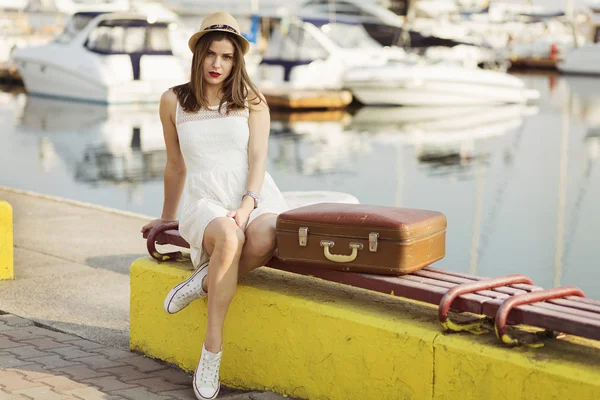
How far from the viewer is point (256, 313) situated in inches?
172

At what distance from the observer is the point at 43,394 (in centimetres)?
427

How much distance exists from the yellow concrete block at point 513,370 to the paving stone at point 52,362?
1.87 meters

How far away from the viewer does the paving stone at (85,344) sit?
5090 mm

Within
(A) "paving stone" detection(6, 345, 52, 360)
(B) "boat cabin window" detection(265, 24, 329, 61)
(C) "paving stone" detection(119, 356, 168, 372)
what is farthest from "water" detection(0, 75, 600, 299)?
(A) "paving stone" detection(6, 345, 52, 360)

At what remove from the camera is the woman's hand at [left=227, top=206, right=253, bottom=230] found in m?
4.38

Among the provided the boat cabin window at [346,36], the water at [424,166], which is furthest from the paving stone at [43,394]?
the boat cabin window at [346,36]

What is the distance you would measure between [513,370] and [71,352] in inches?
92.9

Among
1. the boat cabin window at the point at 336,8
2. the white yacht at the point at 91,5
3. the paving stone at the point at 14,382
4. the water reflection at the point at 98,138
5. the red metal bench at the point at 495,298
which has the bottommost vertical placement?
the water reflection at the point at 98,138

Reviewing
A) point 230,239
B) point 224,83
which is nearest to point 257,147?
point 224,83

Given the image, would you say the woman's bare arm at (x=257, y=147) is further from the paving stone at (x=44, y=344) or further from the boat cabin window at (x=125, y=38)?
the boat cabin window at (x=125, y=38)

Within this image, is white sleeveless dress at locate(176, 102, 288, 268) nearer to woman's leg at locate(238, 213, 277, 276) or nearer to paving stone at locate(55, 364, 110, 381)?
woman's leg at locate(238, 213, 277, 276)

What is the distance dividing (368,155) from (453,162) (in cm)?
168

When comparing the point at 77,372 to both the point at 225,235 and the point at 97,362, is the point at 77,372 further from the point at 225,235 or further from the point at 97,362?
the point at 225,235

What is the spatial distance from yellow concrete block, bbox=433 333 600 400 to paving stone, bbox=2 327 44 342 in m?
2.36
